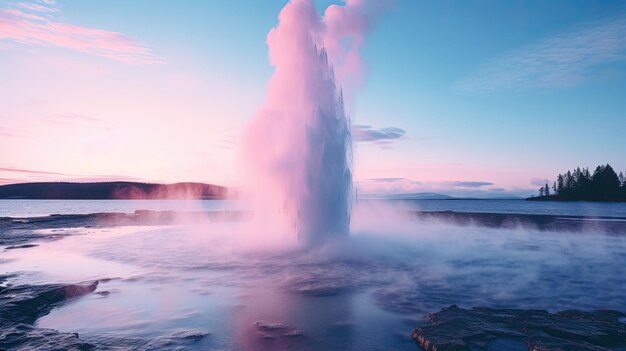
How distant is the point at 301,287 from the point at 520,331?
22.5ft

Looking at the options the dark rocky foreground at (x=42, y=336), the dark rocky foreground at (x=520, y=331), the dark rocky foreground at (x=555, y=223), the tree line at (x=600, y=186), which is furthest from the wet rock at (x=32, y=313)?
the tree line at (x=600, y=186)

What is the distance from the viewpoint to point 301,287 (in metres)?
12.8

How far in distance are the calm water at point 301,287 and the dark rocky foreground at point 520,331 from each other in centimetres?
64

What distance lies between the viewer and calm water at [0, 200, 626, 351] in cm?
850

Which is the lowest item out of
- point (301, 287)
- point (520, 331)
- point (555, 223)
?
point (555, 223)

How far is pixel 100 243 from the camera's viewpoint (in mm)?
26312

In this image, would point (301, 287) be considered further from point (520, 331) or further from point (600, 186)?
point (600, 186)

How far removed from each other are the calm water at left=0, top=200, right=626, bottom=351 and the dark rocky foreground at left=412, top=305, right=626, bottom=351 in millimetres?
645

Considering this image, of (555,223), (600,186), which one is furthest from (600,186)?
(555,223)

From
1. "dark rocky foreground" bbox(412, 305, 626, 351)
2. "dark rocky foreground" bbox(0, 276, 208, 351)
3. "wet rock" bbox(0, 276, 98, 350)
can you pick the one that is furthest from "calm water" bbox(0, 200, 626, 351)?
"dark rocky foreground" bbox(412, 305, 626, 351)

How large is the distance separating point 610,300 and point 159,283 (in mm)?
15188

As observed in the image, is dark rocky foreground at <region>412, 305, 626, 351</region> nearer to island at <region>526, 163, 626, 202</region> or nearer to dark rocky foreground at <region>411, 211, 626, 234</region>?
dark rocky foreground at <region>411, 211, 626, 234</region>

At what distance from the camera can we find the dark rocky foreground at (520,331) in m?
7.49

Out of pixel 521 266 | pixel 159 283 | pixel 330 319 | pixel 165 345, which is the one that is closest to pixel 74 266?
pixel 159 283
